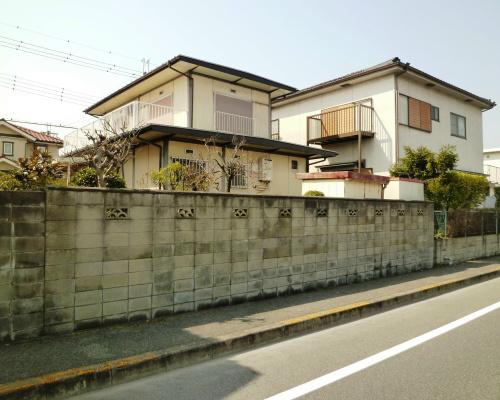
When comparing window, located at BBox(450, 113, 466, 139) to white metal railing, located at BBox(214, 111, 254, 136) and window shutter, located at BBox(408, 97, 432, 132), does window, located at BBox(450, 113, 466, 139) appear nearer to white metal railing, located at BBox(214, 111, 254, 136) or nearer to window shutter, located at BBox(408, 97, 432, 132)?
window shutter, located at BBox(408, 97, 432, 132)

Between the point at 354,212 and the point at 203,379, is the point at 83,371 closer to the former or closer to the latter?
the point at 203,379

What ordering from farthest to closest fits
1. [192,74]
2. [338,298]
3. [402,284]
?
[192,74] → [402,284] → [338,298]

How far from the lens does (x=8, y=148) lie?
1076 inches

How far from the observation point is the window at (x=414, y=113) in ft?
53.2

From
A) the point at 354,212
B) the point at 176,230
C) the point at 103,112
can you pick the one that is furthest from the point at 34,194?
the point at 103,112

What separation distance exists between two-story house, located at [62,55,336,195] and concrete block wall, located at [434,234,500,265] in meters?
5.73

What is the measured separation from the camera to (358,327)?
5492 millimetres

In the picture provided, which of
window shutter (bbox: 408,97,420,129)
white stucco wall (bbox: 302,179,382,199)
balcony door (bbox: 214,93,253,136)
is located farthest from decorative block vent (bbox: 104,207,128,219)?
window shutter (bbox: 408,97,420,129)

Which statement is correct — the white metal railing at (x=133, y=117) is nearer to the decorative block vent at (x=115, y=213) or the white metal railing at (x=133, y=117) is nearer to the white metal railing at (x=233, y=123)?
the white metal railing at (x=233, y=123)

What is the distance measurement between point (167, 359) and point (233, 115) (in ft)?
37.0

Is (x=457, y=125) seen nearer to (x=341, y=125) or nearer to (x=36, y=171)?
(x=341, y=125)

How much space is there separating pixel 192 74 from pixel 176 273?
952 cm

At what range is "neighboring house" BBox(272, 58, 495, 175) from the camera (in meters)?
16.0

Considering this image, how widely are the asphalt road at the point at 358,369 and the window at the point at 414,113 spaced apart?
12249mm
